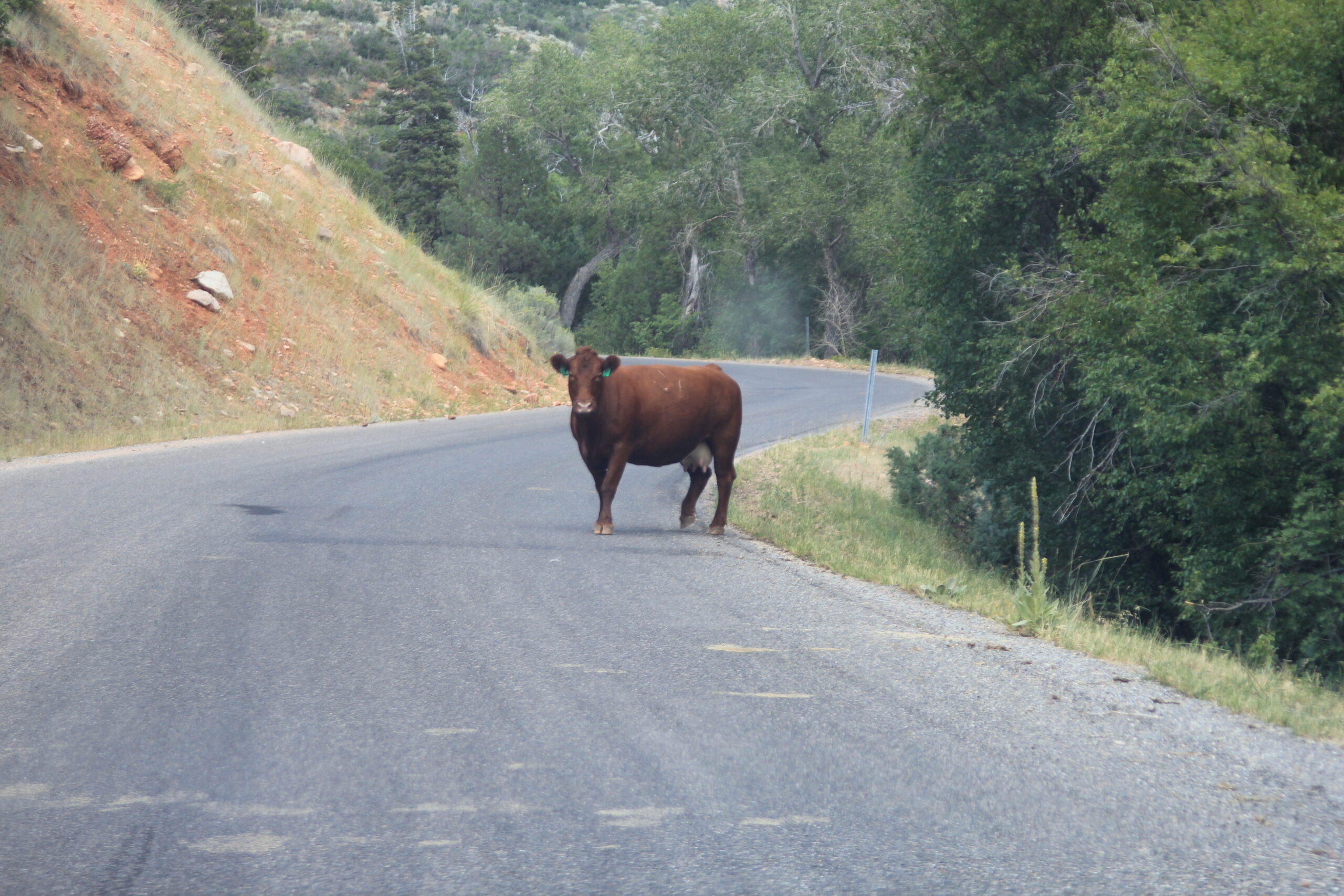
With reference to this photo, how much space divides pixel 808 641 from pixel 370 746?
112 inches

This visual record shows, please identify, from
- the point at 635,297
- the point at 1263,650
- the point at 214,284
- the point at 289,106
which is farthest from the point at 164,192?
the point at 289,106

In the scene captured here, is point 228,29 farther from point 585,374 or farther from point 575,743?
point 575,743

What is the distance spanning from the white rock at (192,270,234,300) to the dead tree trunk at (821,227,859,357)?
102 ft

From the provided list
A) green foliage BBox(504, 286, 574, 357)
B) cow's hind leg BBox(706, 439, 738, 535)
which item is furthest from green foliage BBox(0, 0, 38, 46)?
cow's hind leg BBox(706, 439, 738, 535)

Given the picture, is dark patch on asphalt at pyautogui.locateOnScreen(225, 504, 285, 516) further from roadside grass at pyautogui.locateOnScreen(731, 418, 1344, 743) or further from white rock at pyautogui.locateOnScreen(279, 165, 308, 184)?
white rock at pyautogui.locateOnScreen(279, 165, 308, 184)

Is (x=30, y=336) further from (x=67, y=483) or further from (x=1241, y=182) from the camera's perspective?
(x=1241, y=182)

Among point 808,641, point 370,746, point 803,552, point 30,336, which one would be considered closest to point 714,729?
point 370,746

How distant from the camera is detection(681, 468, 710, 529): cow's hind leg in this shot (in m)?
11.8

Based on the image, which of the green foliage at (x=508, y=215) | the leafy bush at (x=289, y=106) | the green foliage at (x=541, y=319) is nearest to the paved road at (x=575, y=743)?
the green foliage at (x=541, y=319)

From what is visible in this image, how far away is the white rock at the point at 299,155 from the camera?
32375 mm

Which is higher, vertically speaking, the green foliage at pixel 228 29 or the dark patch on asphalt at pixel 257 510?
the green foliage at pixel 228 29

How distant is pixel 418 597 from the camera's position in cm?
791

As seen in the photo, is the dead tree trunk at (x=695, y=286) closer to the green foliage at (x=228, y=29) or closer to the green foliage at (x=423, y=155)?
the green foliage at (x=423, y=155)

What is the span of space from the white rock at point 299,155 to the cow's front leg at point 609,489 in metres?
24.1
